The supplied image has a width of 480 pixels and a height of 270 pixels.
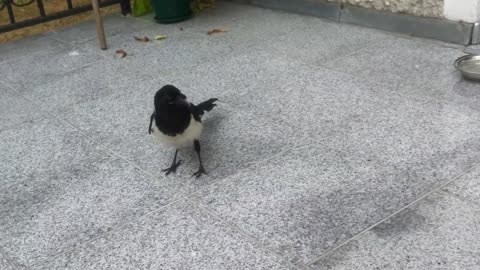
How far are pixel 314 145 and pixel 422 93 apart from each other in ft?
3.67

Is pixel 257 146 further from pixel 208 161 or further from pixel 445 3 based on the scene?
pixel 445 3

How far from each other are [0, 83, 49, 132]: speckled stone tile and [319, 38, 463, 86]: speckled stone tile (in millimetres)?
2460

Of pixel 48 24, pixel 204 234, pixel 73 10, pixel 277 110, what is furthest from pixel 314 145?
pixel 48 24

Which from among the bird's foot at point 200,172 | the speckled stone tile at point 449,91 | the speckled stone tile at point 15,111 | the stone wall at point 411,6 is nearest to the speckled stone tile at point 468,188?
the speckled stone tile at point 449,91

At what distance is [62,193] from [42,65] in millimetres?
2674

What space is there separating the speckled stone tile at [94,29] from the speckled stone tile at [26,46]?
0.13 metres

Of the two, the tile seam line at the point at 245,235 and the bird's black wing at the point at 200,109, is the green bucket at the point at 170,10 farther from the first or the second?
the tile seam line at the point at 245,235

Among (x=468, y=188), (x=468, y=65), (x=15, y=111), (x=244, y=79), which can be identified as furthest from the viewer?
(x=244, y=79)

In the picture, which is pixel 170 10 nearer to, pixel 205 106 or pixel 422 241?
pixel 205 106

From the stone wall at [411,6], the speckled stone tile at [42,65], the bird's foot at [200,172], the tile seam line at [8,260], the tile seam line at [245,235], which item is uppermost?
the stone wall at [411,6]

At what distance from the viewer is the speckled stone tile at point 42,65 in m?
5.34

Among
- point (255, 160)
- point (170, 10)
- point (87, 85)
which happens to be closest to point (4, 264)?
point (255, 160)

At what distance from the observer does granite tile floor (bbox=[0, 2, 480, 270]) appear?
9.14ft

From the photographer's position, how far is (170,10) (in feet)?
21.8
